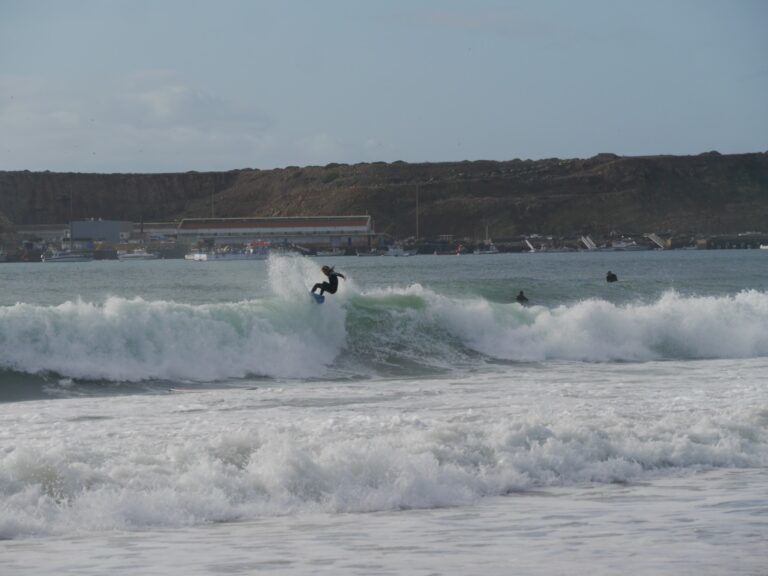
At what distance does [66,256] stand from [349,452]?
12305 centimetres

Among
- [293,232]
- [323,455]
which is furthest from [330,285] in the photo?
[293,232]

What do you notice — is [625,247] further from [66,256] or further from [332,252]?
[66,256]

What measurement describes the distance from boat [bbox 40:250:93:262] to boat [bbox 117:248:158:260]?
3.88m

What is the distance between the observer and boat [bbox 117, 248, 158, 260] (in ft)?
447

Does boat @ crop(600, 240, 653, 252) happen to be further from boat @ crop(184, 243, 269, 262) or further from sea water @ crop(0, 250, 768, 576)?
sea water @ crop(0, 250, 768, 576)

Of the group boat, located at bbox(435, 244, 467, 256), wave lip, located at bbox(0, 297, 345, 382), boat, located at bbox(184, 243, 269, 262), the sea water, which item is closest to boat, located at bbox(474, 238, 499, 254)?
boat, located at bbox(435, 244, 467, 256)

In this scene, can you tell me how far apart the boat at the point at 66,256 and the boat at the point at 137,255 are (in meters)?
3.88

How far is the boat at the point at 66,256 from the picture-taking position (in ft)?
420

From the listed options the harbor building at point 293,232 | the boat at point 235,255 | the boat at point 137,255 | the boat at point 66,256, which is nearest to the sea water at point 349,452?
the boat at point 235,255

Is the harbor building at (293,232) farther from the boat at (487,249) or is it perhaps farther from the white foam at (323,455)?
the white foam at (323,455)

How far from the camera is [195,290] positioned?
50.9 meters

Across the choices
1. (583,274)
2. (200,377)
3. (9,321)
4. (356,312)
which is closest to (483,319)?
(356,312)

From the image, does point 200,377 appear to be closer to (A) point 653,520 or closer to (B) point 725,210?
(A) point 653,520

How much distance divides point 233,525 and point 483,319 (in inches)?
696
